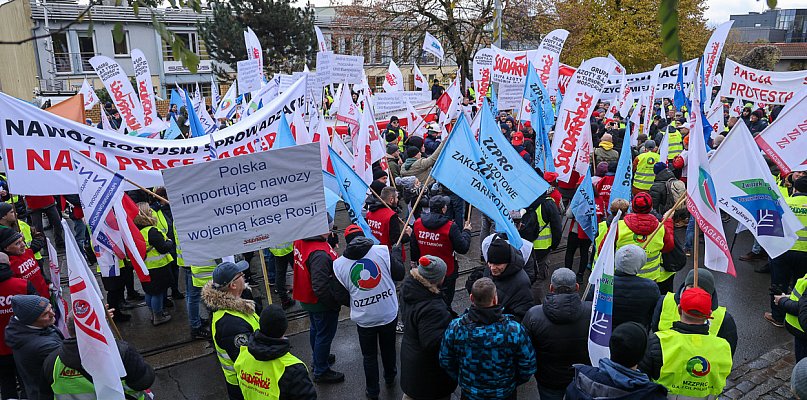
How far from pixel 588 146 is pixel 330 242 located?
16.0 ft

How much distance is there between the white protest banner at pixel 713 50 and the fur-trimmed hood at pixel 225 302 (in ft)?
38.8

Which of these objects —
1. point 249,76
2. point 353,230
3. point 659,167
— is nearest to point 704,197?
point 353,230

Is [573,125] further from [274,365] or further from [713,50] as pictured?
[274,365]

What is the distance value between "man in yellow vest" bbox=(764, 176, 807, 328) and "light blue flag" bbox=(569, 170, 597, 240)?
7.37 feet

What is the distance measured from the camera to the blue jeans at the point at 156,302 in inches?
295

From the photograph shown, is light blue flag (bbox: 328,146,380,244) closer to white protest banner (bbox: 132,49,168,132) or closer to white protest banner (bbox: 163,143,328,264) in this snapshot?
white protest banner (bbox: 163,143,328,264)

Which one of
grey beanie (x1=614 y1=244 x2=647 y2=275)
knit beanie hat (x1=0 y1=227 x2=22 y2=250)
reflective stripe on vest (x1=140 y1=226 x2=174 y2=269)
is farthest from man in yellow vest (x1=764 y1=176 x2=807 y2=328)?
knit beanie hat (x1=0 y1=227 x2=22 y2=250)

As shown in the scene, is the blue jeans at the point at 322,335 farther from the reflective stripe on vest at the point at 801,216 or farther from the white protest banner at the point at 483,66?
the white protest banner at the point at 483,66

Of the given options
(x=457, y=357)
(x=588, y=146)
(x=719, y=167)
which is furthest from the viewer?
(x=588, y=146)

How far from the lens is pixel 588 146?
9.22 meters


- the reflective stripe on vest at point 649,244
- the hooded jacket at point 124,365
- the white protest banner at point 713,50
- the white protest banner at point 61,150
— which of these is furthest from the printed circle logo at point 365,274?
the white protest banner at point 713,50

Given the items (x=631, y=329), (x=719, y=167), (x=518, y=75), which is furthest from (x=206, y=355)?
(x=518, y=75)

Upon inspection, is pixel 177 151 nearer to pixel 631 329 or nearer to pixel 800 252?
pixel 631 329

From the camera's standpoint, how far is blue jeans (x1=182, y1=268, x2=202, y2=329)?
6.95 metres
